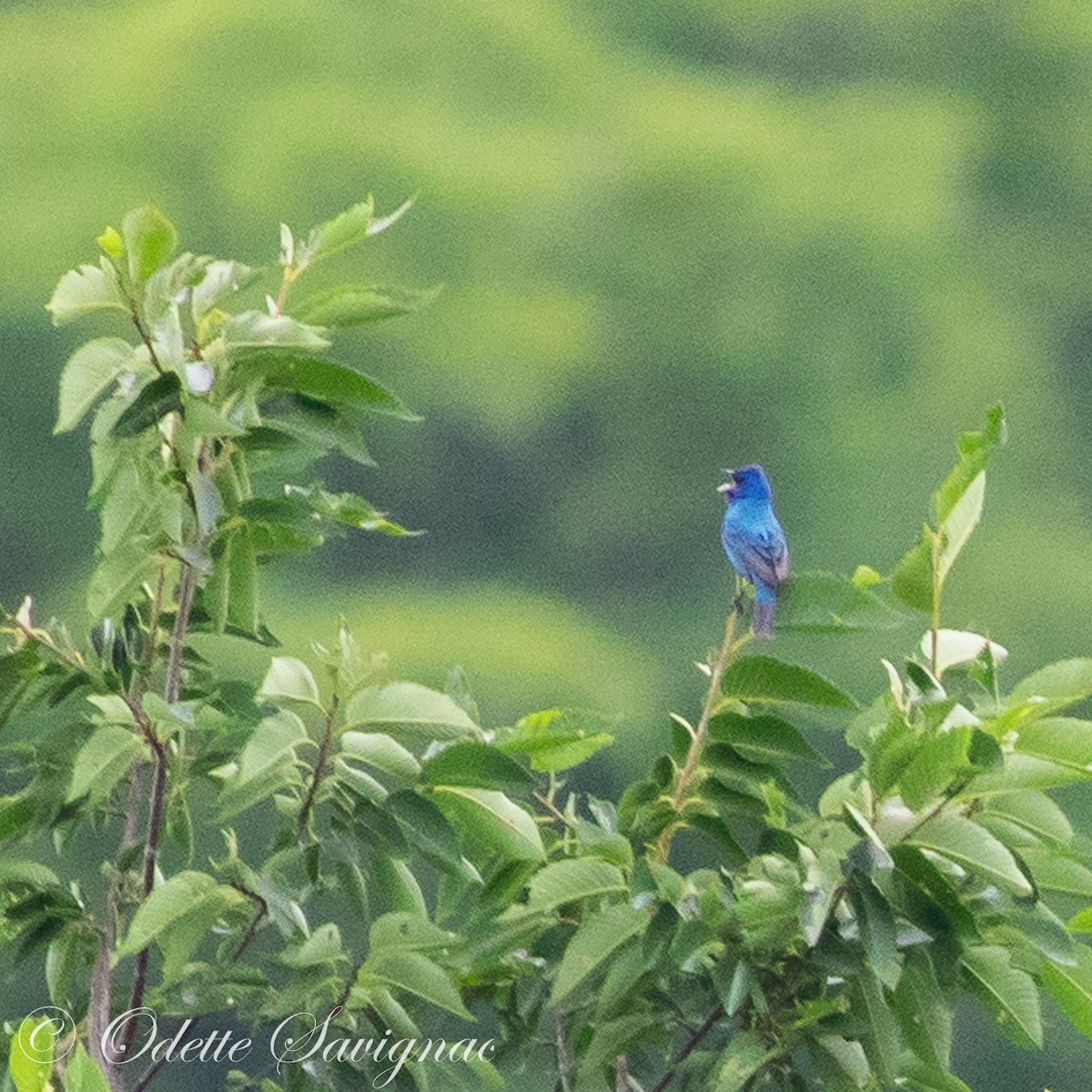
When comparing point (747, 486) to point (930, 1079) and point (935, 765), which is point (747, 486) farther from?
point (935, 765)

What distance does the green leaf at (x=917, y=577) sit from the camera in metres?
0.95

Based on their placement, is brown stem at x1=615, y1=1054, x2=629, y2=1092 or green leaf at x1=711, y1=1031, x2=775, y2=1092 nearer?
green leaf at x1=711, y1=1031, x2=775, y2=1092

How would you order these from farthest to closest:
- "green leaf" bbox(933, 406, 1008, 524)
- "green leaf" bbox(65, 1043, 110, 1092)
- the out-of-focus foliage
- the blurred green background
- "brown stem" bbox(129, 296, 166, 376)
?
the out-of-focus foliage
the blurred green background
"brown stem" bbox(129, 296, 166, 376)
"green leaf" bbox(933, 406, 1008, 524)
"green leaf" bbox(65, 1043, 110, 1092)

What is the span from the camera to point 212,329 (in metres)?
1.04

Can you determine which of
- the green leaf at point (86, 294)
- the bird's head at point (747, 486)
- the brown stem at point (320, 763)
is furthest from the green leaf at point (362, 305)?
the bird's head at point (747, 486)

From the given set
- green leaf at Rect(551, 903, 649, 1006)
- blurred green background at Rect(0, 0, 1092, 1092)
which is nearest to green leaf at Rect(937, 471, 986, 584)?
green leaf at Rect(551, 903, 649, 1006)

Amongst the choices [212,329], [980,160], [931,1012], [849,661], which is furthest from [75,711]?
[980,160]

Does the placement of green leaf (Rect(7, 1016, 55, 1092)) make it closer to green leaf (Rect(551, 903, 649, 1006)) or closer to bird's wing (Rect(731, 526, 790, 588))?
green leaf (Rect(551, 903, 649, 1006))

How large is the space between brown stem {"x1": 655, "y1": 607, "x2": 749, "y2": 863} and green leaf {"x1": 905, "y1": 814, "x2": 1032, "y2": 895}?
0.15 meters

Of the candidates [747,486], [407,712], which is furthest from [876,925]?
[747,486]

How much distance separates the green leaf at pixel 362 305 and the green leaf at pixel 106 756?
0.25 m

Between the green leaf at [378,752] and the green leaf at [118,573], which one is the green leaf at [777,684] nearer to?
the green leaf at [378,752]

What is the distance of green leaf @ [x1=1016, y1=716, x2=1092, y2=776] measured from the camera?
3.07ft

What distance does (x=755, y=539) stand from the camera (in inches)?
66.4
